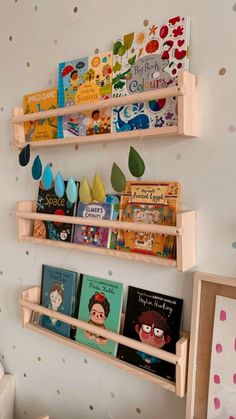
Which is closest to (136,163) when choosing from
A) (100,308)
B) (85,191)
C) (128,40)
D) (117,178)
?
(117,178)

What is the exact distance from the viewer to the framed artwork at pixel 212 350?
0.68 meters

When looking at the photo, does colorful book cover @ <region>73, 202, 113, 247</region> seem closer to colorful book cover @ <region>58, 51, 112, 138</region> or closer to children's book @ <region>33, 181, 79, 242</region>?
children's book @ <region>33, 181, 79, 242</region>

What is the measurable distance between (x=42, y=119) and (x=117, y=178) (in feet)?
1.11

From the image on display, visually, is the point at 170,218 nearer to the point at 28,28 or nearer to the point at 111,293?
the point at 111,293

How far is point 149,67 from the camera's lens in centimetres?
74

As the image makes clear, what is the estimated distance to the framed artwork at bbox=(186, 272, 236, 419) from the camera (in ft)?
2.23

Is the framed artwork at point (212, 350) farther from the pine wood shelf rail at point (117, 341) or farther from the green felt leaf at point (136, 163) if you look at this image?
the green felt leaf at point (136, 163)

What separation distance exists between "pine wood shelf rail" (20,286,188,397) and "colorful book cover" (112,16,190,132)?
19.2 inches

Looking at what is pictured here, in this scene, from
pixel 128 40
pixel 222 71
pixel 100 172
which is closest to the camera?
pixel 222 71

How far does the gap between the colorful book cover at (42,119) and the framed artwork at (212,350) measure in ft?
1.82

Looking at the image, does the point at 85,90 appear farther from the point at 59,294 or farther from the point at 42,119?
the point at 59,294

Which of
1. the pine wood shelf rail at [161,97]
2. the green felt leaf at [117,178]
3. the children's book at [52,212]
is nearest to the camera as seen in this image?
the pine wood shelf rail at [161,97]

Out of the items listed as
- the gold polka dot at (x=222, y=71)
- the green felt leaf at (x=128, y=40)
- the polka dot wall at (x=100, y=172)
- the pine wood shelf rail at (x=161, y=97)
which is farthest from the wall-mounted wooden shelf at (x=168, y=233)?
the green felt leaf at (x=128, y=40)

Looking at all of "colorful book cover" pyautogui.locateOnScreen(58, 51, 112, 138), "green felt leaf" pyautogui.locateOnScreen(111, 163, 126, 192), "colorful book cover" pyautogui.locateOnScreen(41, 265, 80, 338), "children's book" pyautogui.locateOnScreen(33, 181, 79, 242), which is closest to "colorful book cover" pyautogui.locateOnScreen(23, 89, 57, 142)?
"colorful book cover" pyautogui.locateOnScreen(58, 51, 112, 138)
